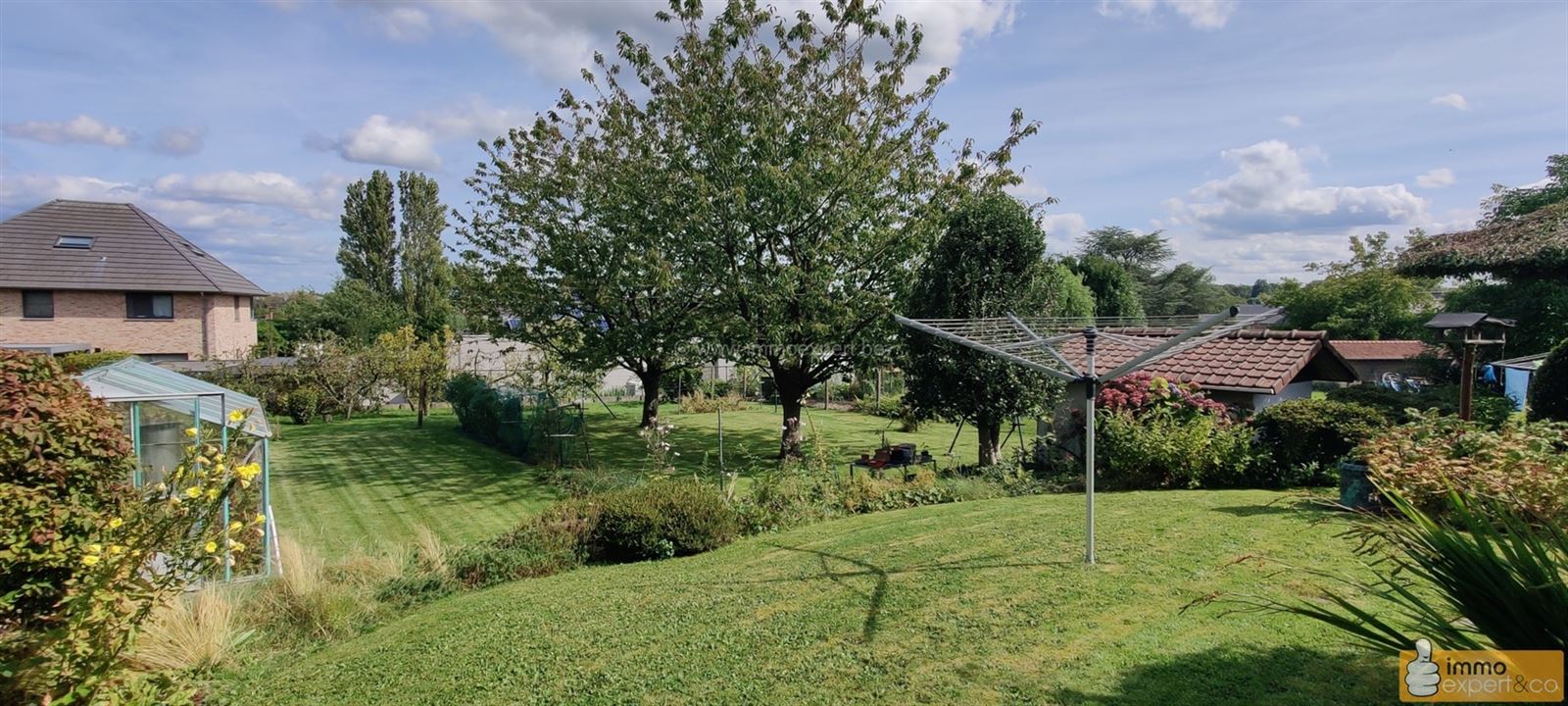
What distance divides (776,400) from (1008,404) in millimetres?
16758

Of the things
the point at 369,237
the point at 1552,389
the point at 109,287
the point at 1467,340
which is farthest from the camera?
the point at 369,237

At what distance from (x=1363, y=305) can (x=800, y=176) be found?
30.3 metres

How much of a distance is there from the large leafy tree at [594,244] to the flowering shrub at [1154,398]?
296 inches

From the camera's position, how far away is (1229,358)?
1273 centimetres

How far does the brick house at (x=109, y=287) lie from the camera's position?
24906 millimetres

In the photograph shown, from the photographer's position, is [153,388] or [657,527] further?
[657,527]

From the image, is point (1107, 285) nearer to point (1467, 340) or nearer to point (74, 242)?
point (1467, 340)

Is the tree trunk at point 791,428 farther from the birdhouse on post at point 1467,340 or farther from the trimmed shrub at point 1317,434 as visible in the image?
the birdhouse on post at point 1467,340

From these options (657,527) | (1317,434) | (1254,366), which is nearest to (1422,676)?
(657,527)

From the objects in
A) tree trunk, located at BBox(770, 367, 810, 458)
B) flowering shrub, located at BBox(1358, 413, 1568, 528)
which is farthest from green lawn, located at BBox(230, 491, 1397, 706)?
tree trunk, located at BBox(770, 367, 810, 458)

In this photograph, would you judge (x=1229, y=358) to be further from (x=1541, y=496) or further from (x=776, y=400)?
(x=776, y=400)

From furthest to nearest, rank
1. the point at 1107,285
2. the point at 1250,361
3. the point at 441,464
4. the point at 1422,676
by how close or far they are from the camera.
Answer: the point at 1107,285 → the point at 441,464 → the point at 1250,361 → the point at 1422,676

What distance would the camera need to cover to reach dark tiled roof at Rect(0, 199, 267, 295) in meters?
25.1

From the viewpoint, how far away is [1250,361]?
12.5 metres
